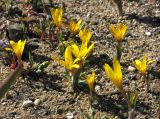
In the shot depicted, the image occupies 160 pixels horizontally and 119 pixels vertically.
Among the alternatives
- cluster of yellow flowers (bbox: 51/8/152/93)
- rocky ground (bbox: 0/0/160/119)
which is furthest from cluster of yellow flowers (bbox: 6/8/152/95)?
rocky ground (bbox: 0/0/160/119)

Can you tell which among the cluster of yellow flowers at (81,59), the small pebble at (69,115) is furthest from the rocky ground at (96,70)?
the cluster of yellow flowers at (81,59)

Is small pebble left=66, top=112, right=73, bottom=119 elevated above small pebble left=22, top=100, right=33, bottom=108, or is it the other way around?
small pebble left=22, top=100, right=33, bottom=108

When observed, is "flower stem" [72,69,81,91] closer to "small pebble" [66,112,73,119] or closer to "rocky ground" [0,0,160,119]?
"rocky ground" [0,0,160,119]

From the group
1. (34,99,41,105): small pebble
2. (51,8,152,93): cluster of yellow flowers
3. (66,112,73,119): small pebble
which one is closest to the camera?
(51,8,152,93): cluster of yellow flowers

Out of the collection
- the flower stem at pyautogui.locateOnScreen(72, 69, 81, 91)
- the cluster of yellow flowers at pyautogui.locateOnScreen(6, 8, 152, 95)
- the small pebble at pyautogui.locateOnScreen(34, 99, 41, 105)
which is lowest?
the small pebble at pyautogui.locateOnScreen(34, 99, 41, 105)

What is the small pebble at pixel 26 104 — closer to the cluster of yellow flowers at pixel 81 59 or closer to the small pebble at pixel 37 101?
the small pebble at pixel 37 101

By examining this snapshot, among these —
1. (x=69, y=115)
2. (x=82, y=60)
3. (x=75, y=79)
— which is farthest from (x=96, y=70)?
(x=69, y=115)

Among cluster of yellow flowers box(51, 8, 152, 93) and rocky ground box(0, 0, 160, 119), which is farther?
rocky ground box(0, 0, 160, 119)

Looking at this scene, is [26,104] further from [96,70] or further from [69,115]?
[96,70]
